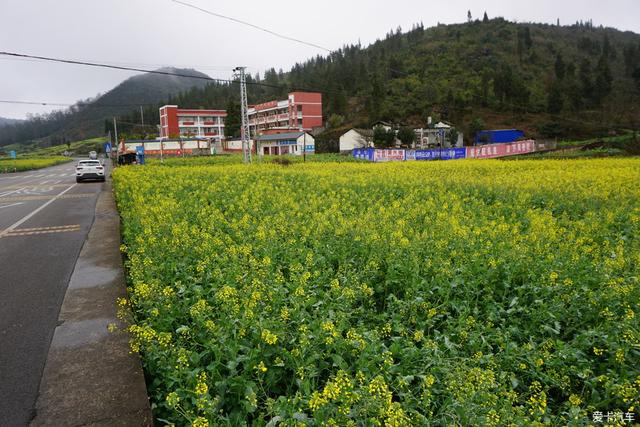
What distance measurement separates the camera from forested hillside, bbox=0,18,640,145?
68.7 m

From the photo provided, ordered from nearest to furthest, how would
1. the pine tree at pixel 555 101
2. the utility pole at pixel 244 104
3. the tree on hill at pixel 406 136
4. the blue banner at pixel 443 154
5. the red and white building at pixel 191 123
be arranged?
1. the utility pole at pixel 244 104
2. the blue banner at pixel 443 154
3. the tree on hill at pixel 406 136
4. the pine tree at pixel 555 101
5. the red and white building at pixel 191 123

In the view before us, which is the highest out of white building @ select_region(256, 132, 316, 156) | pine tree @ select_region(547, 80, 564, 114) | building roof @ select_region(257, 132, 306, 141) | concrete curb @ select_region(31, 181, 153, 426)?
pine tree @ select_region(547, 80, 564, 114)

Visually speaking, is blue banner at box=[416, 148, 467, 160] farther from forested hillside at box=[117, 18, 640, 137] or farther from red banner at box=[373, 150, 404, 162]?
forested hillside at box=[117, 18, 640, 137]

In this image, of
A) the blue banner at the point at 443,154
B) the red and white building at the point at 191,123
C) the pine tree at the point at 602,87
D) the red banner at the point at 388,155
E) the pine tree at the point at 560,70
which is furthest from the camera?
the red and white building at the point at 191,123

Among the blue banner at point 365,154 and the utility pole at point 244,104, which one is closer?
the utility pole at point 244,104

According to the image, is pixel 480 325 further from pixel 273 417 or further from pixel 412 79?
pixel 412 79

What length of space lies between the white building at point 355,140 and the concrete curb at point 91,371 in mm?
53190

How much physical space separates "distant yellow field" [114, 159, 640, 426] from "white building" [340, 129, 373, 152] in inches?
2008

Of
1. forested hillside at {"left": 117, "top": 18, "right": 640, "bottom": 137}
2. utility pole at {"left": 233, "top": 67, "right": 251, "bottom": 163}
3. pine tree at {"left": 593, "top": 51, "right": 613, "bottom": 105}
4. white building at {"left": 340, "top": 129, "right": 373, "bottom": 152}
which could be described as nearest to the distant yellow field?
utility pole at {"left": 233, "top": 67, "right": 251, "bottom": 163}

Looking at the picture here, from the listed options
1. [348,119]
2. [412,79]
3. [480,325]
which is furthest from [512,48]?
[480,325]

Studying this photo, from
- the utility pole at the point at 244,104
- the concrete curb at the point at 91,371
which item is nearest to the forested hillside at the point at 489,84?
the utility pole at the point at 244,104

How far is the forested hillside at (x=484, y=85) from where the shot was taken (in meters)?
68.7

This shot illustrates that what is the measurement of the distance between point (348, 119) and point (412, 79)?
699 inches

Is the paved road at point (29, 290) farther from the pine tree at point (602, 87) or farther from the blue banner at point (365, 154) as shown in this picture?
the pine tree at point (602, 87)
